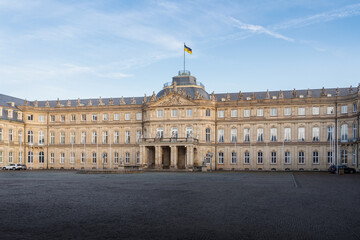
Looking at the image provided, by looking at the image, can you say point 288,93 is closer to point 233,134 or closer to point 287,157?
point 287,157

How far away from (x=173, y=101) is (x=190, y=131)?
7619 millimetres

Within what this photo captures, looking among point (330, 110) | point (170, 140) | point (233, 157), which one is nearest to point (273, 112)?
point (330, 110)

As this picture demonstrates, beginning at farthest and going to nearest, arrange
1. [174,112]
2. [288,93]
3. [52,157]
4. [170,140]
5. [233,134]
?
[52,157] → [288,93] → [233,134] → [174,112] → [170,140]

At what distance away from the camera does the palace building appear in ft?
268

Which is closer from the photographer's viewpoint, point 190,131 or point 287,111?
point 287,111

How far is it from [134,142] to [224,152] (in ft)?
70.2

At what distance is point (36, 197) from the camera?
2706 cm

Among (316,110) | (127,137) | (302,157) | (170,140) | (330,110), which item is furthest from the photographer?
(127,137)

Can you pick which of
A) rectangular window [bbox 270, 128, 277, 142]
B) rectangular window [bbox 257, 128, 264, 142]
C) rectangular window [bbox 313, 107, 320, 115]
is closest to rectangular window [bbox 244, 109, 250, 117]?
rectangular window [bbox 257, 128, 264, 142]

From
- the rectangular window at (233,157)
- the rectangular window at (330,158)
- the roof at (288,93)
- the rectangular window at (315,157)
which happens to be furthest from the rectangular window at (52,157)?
the rectangular window at (330,158)

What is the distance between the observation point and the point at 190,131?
282ft

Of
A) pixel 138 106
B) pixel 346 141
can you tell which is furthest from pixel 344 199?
pixel 138 106

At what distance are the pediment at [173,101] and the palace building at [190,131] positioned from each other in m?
0.22

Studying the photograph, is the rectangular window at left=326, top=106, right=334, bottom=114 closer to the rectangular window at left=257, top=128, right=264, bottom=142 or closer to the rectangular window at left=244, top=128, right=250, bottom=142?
the rectangular window at left=257, top=128, right=264, bottom=142
